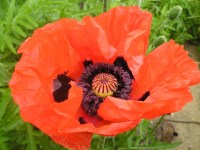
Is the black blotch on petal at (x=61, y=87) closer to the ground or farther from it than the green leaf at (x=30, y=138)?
farther from it

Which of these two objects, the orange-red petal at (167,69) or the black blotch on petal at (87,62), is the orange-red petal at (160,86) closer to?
the orange-red petal at (167,69)

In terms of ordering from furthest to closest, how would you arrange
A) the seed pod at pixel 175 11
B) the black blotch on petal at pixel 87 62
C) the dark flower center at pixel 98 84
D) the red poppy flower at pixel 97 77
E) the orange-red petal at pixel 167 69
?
the seed pod at pixel 175 11 < the black blotch on petal at pixel 87 62 < the dark flower center at pixel 98 84 < the orange-red petal at pixel 167 69 < the red poppy flower at pixel 97 77

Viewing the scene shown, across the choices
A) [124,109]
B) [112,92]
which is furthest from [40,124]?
[112,92]

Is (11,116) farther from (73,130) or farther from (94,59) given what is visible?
(73,130)

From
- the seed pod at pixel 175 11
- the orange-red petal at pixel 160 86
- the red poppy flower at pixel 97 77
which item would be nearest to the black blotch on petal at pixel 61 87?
the red poppy flower at pixel 97 77

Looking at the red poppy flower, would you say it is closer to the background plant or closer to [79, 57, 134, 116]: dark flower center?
[79, 57, 134, 116]: dark flower center

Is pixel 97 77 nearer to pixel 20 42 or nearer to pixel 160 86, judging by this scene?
pixel 160 86
